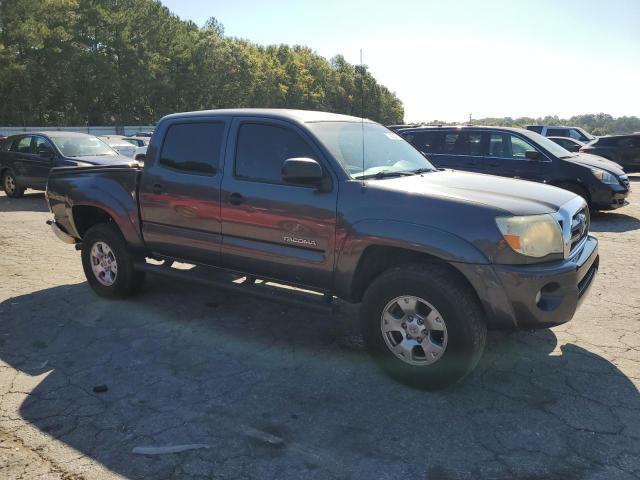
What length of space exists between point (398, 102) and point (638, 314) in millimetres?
145077

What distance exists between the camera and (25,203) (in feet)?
39.8

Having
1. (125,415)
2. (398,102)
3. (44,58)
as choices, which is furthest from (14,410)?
(398,102)

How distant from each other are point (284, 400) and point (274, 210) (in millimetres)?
1407

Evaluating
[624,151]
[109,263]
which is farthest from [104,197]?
[624,151]

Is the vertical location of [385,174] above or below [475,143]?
below

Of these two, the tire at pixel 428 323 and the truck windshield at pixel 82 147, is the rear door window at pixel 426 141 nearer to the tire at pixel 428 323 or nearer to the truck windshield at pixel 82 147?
the truck windshield at pixel 82 147

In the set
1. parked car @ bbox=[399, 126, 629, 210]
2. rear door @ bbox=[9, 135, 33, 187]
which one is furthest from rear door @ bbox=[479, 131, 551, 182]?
rear door @ bbox=[9, 135, 33, 187]

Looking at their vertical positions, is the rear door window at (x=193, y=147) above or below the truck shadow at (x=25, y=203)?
above

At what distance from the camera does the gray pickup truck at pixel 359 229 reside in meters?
3.30

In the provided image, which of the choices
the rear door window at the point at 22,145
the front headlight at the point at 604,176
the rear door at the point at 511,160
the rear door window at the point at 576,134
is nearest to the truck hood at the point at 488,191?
the rear door at the point at 511,160

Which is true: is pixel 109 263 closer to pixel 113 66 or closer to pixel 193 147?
pixel 193 147

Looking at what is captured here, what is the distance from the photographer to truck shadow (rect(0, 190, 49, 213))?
11.2 m

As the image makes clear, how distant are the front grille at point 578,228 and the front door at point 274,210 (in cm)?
168

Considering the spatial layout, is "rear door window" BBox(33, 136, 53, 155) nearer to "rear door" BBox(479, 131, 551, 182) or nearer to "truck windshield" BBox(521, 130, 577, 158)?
"rear door" BBox(479, 131, 551, 182)
